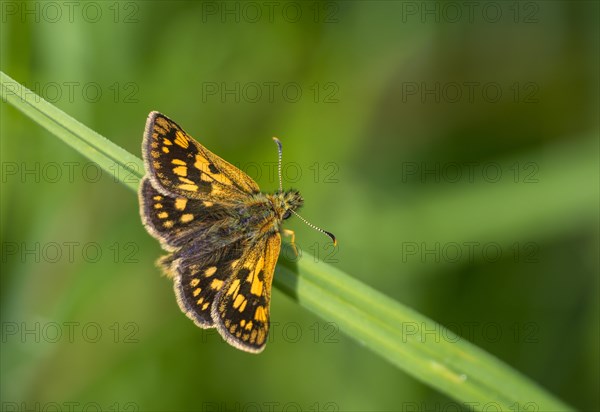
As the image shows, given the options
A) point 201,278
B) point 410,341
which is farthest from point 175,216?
point 410,341

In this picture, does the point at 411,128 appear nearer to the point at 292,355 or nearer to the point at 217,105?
the point at 217,105

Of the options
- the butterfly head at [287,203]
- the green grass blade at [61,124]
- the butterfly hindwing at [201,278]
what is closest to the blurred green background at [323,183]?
the butterfly head at [287,203]

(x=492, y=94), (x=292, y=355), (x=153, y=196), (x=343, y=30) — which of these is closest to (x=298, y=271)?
(x=153, y=196)

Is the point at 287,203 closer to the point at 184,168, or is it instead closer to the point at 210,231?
the point at 210,231

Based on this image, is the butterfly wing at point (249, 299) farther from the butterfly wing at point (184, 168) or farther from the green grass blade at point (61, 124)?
the green grass blade at point (61, 124)

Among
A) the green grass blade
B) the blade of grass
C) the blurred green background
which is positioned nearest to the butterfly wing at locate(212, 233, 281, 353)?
the blade of grass

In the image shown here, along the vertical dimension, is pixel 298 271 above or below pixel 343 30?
below
